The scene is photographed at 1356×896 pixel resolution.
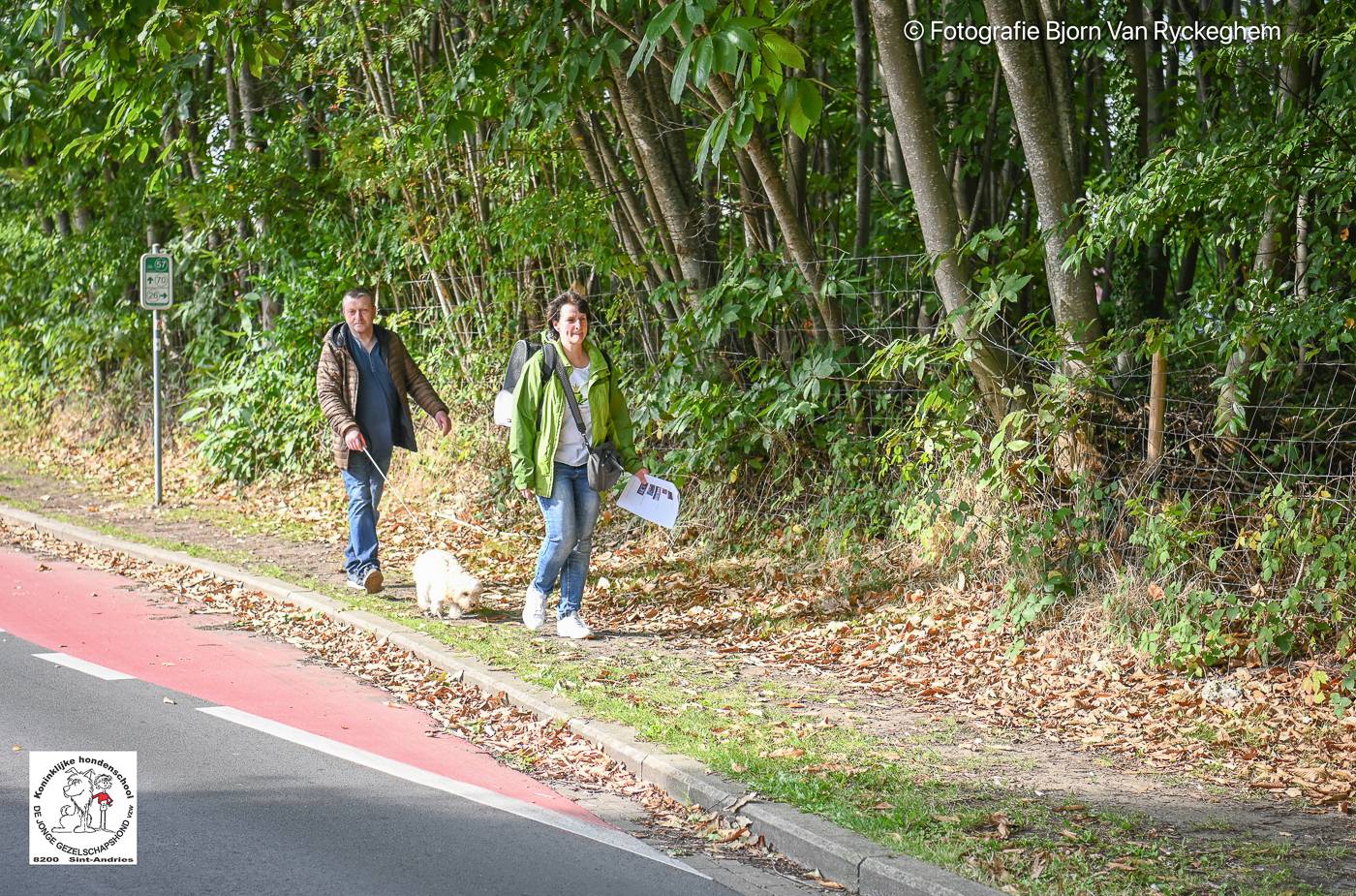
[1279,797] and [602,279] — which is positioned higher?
[602,279]

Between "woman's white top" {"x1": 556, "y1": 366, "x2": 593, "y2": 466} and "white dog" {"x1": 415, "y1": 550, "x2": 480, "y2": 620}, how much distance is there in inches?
49.4

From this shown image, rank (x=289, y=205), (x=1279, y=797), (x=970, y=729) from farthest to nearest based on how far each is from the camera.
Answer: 1. (x=289, y=205)
2. (x=970, y=729)
3. (x=1279, y=797)

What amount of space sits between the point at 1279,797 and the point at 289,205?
13.2 metres

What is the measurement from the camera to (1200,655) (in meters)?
7.21

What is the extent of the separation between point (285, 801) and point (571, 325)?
11.8 ft

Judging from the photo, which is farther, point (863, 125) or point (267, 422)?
point (267, 422)

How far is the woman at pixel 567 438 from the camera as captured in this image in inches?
329

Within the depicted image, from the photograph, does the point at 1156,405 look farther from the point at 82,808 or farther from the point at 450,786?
the point at 82,808

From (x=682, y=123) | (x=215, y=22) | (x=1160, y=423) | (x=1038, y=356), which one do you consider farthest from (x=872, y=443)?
(x=215, y=22)

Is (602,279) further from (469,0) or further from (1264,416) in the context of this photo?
(1264,416)

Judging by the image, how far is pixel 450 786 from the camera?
19.6 feet

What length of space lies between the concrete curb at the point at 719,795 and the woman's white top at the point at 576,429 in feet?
4.53

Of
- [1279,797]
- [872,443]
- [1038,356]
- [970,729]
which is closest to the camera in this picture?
[1279,797]

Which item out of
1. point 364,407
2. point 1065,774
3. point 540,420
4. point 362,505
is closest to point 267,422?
point 364,407
